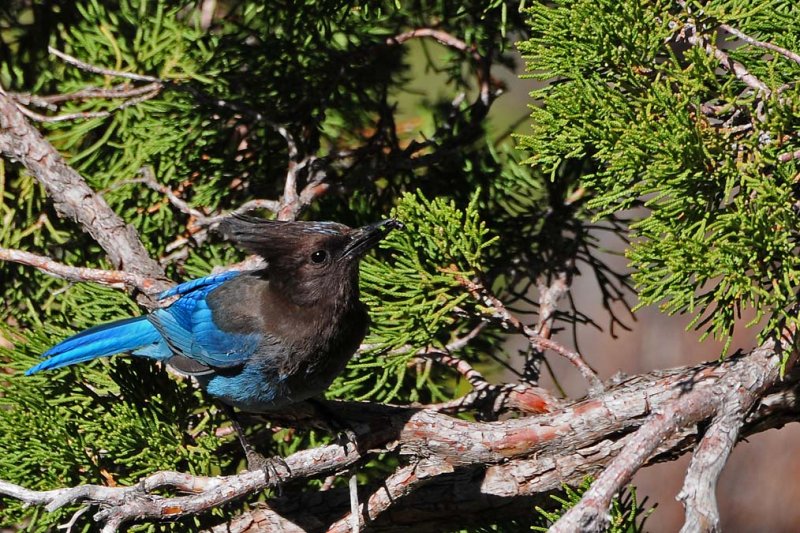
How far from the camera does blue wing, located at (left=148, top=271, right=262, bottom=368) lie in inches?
110

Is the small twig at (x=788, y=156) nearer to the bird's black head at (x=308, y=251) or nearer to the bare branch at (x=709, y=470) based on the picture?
the bare branch at (x=709, y=470)

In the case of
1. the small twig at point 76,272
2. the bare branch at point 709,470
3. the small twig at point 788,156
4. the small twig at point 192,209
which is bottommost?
the bare branch at point 709,470

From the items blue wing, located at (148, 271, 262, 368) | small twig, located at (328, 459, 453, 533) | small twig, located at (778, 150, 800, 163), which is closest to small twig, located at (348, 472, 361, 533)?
small twig, located at (328, 459, 453, 533)

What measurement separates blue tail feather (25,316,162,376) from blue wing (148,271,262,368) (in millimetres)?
40

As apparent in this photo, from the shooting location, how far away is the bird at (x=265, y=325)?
8.77 feet

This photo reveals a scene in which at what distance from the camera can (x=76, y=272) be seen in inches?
106

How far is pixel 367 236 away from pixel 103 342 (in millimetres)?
818

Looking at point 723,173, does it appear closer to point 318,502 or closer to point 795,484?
point 318,502

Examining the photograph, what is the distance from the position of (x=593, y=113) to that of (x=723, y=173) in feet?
1.01

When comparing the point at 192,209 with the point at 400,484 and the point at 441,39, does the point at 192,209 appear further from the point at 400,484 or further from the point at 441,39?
the point at 400,484

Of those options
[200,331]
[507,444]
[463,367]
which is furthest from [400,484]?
[200,331]

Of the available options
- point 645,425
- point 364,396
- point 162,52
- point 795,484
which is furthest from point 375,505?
point 795,484

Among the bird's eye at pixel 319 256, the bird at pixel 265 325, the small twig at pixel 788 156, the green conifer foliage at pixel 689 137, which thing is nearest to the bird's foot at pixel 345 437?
the bird at pixel 265 325

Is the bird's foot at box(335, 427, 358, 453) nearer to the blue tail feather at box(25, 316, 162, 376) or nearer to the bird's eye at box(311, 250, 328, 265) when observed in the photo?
the bird's eye at box(311, 250, 328, 265)
